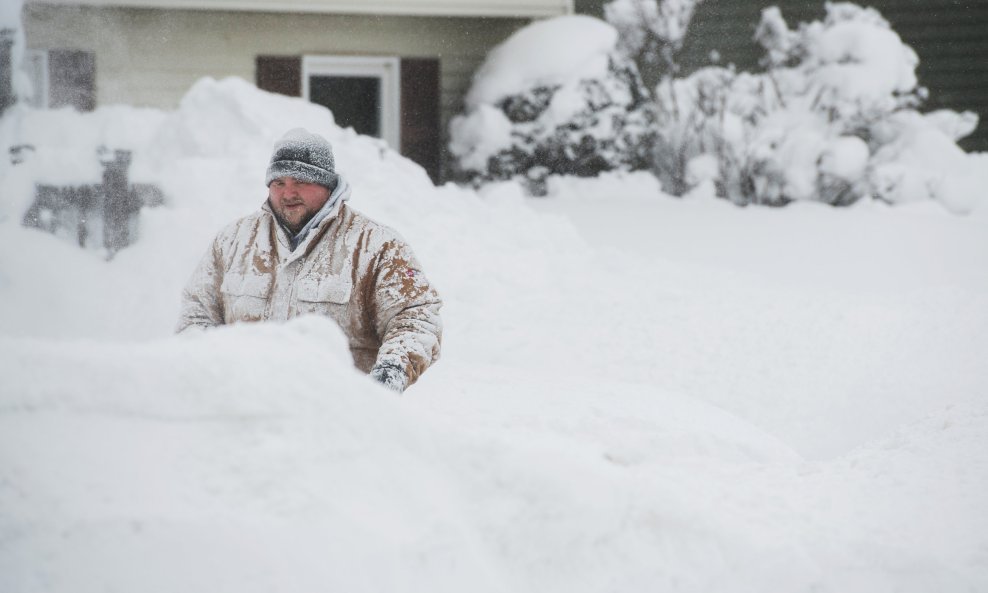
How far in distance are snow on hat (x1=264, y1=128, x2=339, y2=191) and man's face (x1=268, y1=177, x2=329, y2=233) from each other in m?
0.02

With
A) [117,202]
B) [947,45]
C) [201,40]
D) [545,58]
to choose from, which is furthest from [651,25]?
[117,202]

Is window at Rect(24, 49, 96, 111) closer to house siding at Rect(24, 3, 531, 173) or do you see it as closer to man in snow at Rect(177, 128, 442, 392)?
house siding at Rect(24, 3, 531, 173)

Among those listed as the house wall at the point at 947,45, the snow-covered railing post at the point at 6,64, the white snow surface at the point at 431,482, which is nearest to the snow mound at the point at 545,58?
the house wall at the point at 947,45

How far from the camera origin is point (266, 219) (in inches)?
129

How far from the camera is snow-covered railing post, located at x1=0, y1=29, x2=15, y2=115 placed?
7.28 m

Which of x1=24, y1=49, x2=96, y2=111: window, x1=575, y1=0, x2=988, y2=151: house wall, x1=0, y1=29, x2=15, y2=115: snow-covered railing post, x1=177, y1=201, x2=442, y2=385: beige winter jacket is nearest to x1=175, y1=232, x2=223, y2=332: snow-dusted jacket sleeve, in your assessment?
x1=177, y1=201, x2=442, y2=385: beige winter jacket

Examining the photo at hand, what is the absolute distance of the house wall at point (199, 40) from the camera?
32.9ft

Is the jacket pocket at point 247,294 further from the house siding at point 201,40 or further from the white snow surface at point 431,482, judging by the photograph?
the house siding at point 201,40

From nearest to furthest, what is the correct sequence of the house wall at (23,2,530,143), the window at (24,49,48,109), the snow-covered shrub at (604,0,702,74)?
the window at (24,49,48,109) < the house wall at (23,2,530,143) < the snow-covered shrub at (604,0,702,74)

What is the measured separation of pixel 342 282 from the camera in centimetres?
315

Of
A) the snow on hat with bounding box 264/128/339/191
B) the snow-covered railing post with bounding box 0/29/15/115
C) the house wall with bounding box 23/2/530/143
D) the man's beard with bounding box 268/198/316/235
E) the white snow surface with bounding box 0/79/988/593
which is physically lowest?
the white snow surface with bounding box 0/79/988/593

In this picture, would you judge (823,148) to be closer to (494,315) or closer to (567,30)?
(567,30)

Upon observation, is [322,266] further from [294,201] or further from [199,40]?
[199,40]

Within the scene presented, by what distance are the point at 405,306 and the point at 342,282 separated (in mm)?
209
